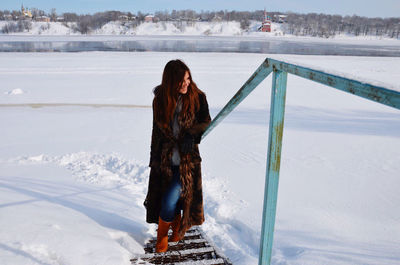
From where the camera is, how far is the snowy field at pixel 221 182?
2.15m

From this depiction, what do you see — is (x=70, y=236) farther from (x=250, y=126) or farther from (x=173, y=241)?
(x=250, y=126)

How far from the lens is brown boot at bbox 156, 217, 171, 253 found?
209cm

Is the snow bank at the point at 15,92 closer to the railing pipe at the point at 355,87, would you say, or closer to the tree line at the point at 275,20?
the railing pipe at the point at 355,87

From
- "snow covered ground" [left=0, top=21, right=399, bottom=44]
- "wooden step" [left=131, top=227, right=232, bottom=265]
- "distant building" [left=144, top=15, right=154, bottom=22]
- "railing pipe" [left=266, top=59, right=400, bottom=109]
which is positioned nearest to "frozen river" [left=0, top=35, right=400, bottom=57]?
"wooden step" [left=131, top=227, right=232, bottom=265]

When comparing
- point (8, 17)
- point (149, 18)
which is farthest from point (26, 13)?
point (149, 18)

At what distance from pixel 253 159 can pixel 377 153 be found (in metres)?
2.16

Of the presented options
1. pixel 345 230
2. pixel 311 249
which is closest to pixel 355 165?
pixel 345 230

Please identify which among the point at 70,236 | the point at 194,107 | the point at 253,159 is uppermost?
the point at 194,107

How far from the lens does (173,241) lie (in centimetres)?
226

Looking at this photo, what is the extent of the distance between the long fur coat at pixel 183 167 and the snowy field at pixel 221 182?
43 cm

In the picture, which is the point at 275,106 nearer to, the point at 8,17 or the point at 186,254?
the point at 186,254

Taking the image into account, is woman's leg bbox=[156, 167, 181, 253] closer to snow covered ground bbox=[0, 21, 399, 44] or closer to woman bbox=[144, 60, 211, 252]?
woman bbox=[144, 60, 211, 252]

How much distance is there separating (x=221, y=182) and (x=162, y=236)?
197 centimetres

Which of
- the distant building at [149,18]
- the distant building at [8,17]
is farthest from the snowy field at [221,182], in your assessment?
the distant building at [8,17]
